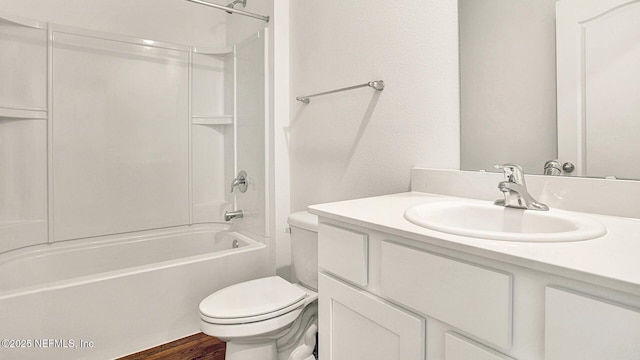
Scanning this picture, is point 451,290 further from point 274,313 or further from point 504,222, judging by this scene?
point 274,313

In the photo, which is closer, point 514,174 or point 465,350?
point 465,350

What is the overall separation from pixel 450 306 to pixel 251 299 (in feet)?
3.02

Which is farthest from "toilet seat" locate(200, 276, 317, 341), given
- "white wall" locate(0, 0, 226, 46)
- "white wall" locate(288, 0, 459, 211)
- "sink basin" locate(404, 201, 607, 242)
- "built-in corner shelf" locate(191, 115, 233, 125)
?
"white wall" locate(0, 0, 226, 46)

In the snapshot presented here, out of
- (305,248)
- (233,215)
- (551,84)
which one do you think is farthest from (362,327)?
(233,215)

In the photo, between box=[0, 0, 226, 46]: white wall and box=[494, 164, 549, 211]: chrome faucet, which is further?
box=[0, 0, 226, 46]: white wall

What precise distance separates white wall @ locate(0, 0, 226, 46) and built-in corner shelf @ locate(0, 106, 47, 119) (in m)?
0.55

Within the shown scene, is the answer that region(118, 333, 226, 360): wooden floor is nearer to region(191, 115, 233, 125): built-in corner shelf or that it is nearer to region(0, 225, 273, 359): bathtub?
region(0, 225, 273, 359): bathtub

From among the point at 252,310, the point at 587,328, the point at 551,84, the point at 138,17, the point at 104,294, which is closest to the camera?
the point at 587,328

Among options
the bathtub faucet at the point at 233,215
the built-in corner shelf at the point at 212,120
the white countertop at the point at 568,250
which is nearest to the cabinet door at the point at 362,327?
the white countertop at the point at 568,250

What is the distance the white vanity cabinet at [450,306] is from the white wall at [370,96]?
58 cm

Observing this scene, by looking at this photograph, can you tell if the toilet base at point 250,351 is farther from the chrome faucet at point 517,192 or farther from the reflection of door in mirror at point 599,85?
the reflection of door in mirror at point 599,85

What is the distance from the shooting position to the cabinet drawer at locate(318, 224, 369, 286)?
83 cm

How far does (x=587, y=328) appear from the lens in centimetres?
47

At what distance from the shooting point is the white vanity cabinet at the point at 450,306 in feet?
1.54
